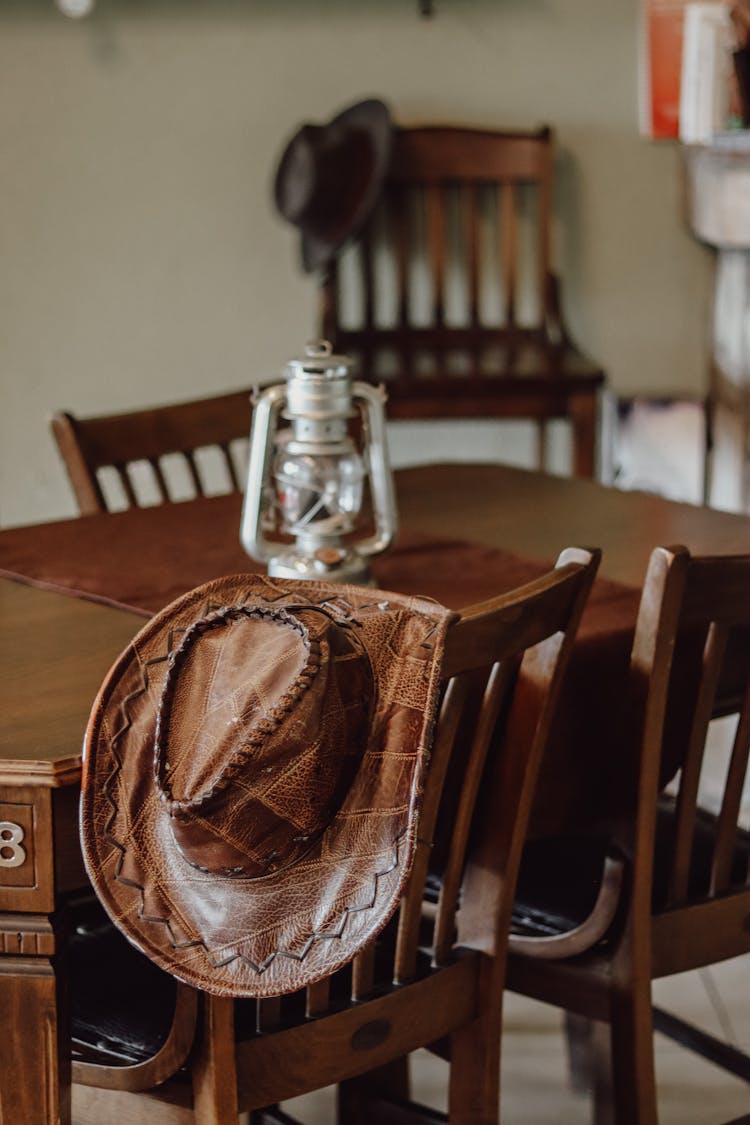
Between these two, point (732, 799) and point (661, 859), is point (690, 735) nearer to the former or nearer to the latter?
point (732, 799)

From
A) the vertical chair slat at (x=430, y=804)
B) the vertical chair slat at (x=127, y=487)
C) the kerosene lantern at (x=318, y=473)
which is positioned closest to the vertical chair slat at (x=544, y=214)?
the vertical chair slat at (x=127, y=487)

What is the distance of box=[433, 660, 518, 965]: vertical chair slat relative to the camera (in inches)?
49.6

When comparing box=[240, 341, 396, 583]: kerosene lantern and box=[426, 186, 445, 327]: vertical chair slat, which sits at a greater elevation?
box=[426, 186, 445, 327]: vertical chair slat

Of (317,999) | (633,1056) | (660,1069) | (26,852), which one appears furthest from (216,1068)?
(660,1069)

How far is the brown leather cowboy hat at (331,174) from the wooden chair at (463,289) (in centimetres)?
9

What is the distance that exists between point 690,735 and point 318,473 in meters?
0.50

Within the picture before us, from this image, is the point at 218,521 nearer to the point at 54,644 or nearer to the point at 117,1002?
the point at 54,644

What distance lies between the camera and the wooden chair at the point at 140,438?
2109 mm

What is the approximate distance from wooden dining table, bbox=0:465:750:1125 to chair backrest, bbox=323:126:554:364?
1.36 m

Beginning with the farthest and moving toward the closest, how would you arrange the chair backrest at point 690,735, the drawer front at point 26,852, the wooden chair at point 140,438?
the wooden chair at point 140,438 → the chair backrest at point 690,735 → the drawer front at point 26,852

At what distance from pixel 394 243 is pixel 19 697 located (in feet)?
8.49

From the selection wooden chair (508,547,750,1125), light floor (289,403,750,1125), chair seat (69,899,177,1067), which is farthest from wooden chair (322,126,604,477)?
chair seat (69,899,177,1067)

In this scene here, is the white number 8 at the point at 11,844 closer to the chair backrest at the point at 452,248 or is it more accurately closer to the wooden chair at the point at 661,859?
the wooden chair at the point at 661,859

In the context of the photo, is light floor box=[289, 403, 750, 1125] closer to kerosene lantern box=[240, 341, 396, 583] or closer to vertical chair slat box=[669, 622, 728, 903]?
vertical chair slat box=[669, 622, 728, 903]
